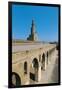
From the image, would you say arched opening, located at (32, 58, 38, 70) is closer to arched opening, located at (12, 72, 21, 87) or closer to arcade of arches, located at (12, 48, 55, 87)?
arcade of arches, located at (12, 48, 55, 87)

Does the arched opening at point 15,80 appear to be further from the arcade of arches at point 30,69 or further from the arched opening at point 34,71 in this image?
the arched opening at point 34,71

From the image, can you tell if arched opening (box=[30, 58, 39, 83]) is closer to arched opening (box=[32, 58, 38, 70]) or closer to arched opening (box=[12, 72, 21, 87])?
arched opening (box=[32, 58, 38, 70])

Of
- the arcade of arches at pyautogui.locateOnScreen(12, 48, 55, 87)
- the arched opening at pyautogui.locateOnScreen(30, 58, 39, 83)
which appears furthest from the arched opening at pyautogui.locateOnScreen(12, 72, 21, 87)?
→ the arched opening at pyautogui.locateOnScreen(30, 58, 39, 83)

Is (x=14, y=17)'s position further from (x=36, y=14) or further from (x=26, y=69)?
(x=26, y=69)

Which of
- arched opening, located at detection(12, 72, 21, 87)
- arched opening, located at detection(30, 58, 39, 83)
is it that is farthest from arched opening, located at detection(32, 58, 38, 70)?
arched opening, located at detection(12, 72, 21, 87)

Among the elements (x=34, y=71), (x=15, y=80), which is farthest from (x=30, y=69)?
(x=15, y=80)

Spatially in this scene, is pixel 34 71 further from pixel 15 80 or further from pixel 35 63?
pixel 15 80

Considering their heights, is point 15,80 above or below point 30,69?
below

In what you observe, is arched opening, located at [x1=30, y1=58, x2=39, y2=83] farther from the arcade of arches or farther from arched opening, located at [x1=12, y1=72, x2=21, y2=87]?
arched opening, located at [x1=12, y1=72, x2=21, y2=87]

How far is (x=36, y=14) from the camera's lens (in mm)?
2346

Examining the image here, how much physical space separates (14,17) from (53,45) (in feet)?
1.59

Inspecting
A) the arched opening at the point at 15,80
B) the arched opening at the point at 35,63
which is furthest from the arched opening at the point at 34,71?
the arched opening at the point at 15,80

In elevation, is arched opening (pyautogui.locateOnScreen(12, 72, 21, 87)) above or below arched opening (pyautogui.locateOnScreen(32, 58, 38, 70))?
below

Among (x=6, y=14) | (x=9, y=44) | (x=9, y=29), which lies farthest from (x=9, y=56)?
(x=6, y=14)
